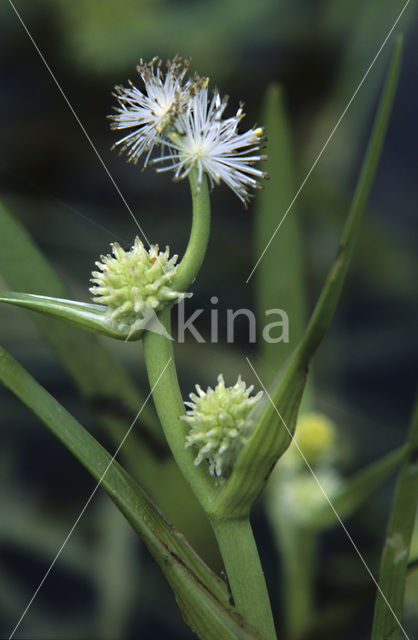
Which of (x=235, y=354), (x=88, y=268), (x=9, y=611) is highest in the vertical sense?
(x=88, y=268)

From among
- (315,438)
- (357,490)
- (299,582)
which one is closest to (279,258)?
(315,438)

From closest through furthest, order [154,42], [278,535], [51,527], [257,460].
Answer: [257,460]
[278,535]
[51,527]
[154,42]

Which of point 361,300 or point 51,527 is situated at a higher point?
point 361,300

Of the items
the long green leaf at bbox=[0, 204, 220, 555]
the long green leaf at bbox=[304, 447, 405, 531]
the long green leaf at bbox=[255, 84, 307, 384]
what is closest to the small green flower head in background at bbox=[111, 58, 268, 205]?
the long green leaf at bbox=[0, 204, 220, 555]

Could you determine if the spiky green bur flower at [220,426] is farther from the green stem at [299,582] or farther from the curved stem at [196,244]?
the green stem at [299,582]

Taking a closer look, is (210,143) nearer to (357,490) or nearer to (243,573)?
(243,573)

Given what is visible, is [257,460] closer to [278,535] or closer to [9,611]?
[278,535]

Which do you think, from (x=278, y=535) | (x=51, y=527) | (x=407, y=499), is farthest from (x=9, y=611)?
(x=407, y=499)
